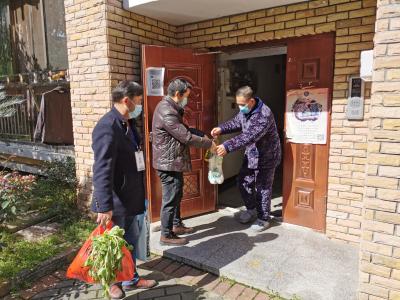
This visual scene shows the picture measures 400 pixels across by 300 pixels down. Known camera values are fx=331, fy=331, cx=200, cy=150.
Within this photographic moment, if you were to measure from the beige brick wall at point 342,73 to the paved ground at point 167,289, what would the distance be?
145 cm

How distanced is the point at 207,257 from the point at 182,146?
124 cm

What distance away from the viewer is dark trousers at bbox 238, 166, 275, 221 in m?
4.21

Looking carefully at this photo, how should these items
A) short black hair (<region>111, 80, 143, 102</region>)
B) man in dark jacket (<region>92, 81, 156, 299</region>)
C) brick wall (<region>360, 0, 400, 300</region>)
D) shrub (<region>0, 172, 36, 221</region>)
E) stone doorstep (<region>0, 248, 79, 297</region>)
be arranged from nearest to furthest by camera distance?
brick wall (<region>360, 0, 400, 300</region>)
man in dark jacket (<region>92, 81, 156, 299</region>)
short black hair (<region>111, 80, 143, 102</region>)
stone doorstep (<region>0, 248, 79, 297</region>)
shrub (<region>0, 172, 36, 221</region>)

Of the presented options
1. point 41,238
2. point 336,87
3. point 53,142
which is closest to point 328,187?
point 336,87

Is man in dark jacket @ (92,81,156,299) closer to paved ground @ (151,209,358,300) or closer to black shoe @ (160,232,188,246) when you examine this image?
black shoe @ (160,232,188,246)

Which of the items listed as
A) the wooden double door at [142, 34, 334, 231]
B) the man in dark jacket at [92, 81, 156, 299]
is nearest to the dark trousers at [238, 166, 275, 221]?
the wooden double door at [142, 34, 334, 231]

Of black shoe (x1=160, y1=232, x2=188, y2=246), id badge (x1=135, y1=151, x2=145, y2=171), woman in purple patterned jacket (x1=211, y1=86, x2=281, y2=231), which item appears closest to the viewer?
id badge (x1=135, y1=151, x2=145, y2=171)

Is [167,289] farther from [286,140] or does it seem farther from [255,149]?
[286,140]

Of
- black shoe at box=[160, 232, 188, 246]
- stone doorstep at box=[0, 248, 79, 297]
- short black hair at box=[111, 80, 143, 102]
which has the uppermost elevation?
short black hair at box=[111, 80, 143, 102]

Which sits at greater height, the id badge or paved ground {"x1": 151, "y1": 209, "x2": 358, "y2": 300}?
the id badge

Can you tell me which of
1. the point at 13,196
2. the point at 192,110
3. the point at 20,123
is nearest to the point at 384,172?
the point at 192,110

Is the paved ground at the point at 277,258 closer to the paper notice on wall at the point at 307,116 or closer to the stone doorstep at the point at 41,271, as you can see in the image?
the stone doorstep at the point at 41,271

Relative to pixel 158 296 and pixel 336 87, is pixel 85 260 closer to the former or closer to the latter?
pixel 158 296

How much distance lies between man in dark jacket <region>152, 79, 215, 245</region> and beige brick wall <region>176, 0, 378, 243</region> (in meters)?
1.43
